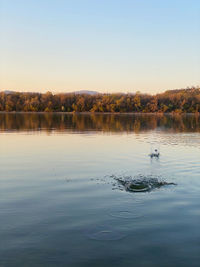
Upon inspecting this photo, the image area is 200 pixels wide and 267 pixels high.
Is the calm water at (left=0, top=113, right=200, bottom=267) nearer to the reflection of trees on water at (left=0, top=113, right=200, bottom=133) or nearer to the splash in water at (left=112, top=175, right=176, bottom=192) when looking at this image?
the splash in water at (left=112, top=175, right=176, bottom=192)

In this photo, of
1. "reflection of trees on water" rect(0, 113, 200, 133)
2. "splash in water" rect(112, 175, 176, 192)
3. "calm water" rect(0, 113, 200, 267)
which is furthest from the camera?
"reflection of trees on water" rect(0, 113, 200, 133)

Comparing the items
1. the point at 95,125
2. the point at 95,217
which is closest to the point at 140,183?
the point at 95,217

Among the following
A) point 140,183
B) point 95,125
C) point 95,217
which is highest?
point 95,125

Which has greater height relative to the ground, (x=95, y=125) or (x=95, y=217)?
(x=95, y=125)

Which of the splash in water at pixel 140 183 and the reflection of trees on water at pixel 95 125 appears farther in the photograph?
the reflection of trees on water at pixel 95 125

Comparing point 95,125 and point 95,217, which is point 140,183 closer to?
point 95,217

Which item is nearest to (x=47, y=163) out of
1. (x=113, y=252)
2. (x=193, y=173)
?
(x=193, y=173)

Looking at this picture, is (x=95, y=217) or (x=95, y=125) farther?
(x=95, y=125)

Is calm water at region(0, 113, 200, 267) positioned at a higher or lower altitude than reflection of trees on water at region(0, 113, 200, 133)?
lower

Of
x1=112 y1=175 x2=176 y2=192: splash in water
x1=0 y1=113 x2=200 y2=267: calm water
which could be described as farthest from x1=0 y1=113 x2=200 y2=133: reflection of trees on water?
x1=112 y1=175 x2=176 y2=192: splash in water

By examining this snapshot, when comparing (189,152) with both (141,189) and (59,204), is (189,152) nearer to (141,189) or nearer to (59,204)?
(141,189)

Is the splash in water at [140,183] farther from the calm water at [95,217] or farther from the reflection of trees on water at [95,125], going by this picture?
the reflection of trees on water at [95,125]

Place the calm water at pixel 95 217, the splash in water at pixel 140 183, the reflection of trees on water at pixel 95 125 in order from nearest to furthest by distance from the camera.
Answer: the calm water at pixel 95 217 < the splash in water at pixel 140 183 < the reflection of trees on water at pixel 95 125

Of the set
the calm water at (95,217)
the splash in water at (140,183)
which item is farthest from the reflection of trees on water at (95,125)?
the splash in water at (140,183)
